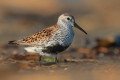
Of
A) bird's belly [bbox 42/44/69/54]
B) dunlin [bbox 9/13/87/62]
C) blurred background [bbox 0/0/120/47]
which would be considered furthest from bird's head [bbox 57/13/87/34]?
blurred background [bbox 0/0/120/47]

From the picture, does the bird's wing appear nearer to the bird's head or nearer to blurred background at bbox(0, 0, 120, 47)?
the bird's head

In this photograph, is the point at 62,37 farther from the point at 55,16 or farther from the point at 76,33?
the point at 55,16

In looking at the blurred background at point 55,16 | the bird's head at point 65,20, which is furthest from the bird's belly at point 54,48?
the blurred background at point 55,16

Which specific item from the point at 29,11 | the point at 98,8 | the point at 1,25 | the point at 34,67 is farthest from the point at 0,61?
the point at 98,8

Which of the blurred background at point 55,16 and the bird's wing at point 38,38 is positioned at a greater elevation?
the blurred background at point 55,16

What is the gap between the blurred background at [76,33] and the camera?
36.5ft

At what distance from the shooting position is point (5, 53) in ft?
48.0

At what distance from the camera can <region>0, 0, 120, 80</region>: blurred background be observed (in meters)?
11.1

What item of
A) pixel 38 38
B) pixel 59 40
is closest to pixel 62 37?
pixel 59 40

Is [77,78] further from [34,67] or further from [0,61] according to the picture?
[0,61]

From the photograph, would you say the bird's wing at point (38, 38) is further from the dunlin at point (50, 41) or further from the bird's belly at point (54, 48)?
the bird's belly at point (54, 48)

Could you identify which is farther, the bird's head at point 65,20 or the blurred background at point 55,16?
the blurred background at point 55,16

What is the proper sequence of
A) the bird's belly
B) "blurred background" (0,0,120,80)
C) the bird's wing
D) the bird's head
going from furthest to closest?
the bird's head
the bird's wing
the bird's belly
"blurred background" (0,0,120,80)

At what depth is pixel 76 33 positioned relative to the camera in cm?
1888
